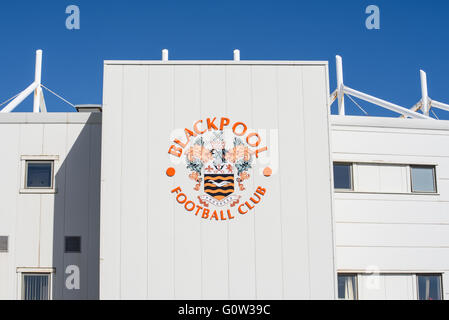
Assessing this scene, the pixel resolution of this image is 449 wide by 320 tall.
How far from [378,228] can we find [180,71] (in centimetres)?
697

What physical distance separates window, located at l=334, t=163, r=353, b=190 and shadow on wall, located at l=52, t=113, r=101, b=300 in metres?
6.52

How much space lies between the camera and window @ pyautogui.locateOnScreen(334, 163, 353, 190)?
54.5 feet

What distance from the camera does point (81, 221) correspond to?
15.8 metres

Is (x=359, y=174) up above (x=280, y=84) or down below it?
below

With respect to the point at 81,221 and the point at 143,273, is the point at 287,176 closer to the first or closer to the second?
the point at 143,273

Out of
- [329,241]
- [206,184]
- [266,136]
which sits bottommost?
[329,241]

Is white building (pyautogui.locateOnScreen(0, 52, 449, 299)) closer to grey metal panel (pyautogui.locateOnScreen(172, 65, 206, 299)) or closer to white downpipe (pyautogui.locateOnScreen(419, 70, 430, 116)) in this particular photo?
grey metal panel (pyautogui.locateOnScreen(172, 65, 206, 299))

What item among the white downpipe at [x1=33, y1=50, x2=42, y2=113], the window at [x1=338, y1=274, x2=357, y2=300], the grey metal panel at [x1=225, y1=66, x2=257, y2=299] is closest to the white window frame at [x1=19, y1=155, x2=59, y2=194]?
the white downpipe at [x1=33, y1=50, x2=42, y2=113]

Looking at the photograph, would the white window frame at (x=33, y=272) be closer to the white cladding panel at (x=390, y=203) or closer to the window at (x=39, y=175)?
the window at (x=39, y=175)

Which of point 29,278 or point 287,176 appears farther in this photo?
point 29,278

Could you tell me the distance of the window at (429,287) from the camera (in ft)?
53.6

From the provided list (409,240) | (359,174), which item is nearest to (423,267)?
(409,240)

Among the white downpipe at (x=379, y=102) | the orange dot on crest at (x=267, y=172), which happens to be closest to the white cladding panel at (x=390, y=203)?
the white downpipe at (x=379, y=102)

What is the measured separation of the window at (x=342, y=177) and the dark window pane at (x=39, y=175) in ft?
25.8
